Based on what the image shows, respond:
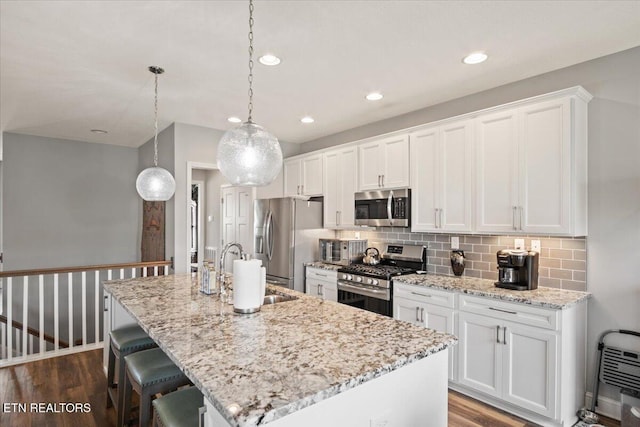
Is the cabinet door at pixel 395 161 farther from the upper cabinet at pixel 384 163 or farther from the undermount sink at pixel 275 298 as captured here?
the undermount sink at pixel 275 298

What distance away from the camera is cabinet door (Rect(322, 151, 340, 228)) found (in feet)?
14.8

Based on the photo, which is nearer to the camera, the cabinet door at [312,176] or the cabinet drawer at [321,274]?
the cabinet drawer at [321,274]

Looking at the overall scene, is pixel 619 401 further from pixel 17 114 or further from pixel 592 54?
pixel 17 114

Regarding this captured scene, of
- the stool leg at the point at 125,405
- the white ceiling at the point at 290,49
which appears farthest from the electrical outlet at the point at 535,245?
the stool leg at the point at 125,405

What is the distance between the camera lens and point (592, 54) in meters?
2.63

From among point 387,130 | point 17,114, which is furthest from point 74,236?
point 387,130

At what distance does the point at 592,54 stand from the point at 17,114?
18.7ft

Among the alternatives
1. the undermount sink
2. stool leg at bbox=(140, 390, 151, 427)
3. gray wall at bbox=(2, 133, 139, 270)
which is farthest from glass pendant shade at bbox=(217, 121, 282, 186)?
gray wall at bbox=(2, 133, 139, 270)

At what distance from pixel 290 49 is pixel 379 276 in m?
2.20

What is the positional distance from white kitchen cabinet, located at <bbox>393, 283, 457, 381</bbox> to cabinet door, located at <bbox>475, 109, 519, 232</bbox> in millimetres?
707

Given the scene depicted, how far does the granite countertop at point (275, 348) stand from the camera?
107cm

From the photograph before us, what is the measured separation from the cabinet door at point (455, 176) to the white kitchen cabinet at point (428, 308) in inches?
25.4

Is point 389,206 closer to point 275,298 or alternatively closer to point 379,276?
point 379,276

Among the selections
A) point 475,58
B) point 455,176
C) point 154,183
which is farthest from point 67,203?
point 475,58
